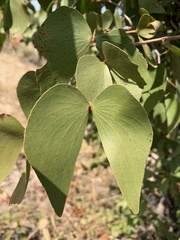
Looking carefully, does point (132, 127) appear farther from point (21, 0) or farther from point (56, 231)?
point (56, 231)

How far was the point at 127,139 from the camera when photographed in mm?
518

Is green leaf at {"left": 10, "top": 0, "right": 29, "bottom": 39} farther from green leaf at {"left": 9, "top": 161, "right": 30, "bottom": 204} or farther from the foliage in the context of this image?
green leaf at {"left": 9, "top": 161, "right": 30, "bottom": 204}

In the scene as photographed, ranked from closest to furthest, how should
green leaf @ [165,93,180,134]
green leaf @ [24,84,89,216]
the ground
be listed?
1. green leaf @ [24,84,89,216]
2. green leaf @ [165,93,180,134]
3. the ground

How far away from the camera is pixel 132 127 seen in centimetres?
52

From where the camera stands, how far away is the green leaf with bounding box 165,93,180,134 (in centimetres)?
84

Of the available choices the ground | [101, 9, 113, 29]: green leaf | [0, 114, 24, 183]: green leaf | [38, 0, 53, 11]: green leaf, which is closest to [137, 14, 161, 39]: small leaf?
[101, 9, 113, 29]: green leaf

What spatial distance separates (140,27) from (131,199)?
0.36m

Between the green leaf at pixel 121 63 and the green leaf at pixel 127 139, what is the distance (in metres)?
0.07

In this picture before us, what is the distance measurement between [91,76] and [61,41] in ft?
0.29

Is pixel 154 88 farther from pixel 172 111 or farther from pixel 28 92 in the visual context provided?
pixel 28 92

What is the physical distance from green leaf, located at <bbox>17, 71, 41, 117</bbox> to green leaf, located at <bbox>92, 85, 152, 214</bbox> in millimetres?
159

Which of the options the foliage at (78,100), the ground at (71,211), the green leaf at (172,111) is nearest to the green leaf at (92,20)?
the foliage at (78,100)

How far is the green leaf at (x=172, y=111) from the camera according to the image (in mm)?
837

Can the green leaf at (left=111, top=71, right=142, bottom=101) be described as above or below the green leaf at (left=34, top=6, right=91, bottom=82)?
below
